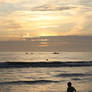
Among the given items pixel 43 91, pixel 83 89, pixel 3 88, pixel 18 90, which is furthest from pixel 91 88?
pixel 3 88

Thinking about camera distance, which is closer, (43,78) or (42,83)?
(42,83)

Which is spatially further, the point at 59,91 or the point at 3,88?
the point at 3,88

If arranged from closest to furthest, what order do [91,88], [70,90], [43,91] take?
[70,90], [43,91], [91,88]

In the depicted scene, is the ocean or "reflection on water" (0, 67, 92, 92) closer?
"reflection on water" (0, 67, 92, 92)

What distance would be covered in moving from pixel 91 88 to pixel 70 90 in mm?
7877

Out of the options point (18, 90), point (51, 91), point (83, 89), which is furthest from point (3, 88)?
point (83, 89)

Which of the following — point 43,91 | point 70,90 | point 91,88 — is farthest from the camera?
point 91,88

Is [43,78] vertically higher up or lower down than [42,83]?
higher up

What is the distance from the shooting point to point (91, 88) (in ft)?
67.6

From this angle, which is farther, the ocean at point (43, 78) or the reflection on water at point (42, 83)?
the ocean at point (43, 78)

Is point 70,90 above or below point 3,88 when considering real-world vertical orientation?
below

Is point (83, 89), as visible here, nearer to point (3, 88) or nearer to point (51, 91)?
point (51, 91)

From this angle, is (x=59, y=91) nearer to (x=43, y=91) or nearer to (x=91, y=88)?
(x=43, y=91)

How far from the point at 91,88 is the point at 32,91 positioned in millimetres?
5844
